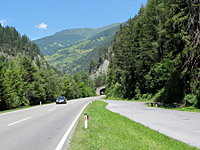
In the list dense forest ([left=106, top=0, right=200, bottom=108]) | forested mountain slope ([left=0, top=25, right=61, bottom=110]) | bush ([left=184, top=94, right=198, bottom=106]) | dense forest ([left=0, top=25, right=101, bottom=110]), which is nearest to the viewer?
bush ([left=184, top=94, right=198, bottom=106])

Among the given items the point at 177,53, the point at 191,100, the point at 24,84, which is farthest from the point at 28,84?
the point at 191,100

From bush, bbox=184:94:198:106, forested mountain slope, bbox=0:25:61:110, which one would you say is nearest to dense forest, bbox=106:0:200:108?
bush, bbox=184:94:198:106

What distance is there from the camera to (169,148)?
6.25 m

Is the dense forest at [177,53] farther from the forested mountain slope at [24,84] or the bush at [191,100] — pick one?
the forested mountain slope at [24,84]

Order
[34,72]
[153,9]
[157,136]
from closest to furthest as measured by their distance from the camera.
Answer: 1. [157,136]
2. [153,9]
3. [34,72]

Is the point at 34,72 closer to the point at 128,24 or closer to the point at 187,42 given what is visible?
the point at 128,24

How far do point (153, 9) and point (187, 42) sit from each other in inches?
928

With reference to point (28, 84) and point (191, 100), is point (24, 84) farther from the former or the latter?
point (191, 100)

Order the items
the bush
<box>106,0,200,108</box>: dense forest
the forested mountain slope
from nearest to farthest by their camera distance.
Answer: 1. the bush
2. <box>106,0,200,108</box>: dense forest
3. the forested mountain slope

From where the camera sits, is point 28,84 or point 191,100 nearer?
point 191,100

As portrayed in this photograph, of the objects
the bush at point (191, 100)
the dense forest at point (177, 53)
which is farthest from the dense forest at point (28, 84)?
the bush at point (191, 100)

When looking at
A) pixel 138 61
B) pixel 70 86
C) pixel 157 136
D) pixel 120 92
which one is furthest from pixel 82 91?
pixel 157 136

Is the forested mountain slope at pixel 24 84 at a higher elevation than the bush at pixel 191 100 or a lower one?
higher

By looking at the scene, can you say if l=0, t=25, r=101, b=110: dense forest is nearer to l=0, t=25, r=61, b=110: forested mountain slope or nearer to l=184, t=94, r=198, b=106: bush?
l=0, t=25, r=61, b=110: forested mountain slope
